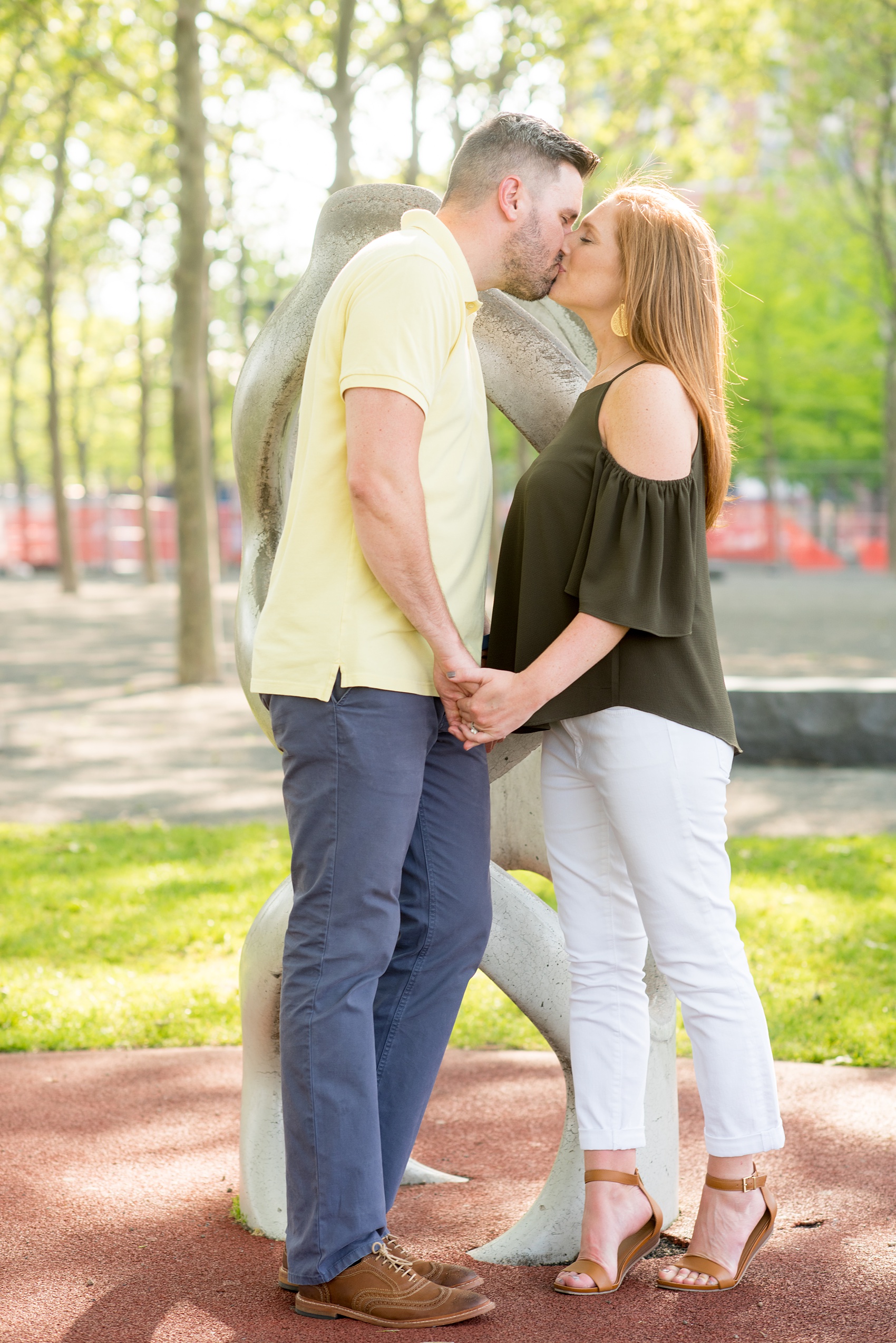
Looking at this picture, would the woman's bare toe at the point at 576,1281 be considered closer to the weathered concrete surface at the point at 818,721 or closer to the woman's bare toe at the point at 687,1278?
the woman's bare toe at the point at 687,1278

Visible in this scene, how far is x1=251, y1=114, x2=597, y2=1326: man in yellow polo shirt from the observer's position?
2375 millimetres

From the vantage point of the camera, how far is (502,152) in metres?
2.64

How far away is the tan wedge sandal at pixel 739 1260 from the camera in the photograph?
8.73ft

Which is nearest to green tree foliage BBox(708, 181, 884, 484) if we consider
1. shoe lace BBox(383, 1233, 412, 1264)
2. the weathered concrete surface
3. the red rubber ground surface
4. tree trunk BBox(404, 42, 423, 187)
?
tree trunk BBox(404, 42, 423, 187)

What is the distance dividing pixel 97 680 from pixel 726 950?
1218 cm

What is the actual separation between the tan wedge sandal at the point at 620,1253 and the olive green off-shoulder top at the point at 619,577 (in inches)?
36.3

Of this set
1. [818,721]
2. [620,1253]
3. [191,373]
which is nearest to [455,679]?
[620,1253]

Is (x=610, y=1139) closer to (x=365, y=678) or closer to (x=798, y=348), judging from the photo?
(x=365, y=678)

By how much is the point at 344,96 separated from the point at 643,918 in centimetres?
1110

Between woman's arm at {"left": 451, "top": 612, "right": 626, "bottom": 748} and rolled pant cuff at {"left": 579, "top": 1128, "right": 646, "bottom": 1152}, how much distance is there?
2.88 feet

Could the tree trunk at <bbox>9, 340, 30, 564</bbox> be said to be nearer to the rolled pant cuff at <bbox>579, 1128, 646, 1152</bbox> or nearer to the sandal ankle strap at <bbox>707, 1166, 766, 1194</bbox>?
the rolled pant cuff at <bbox>579, 1128, 646, 1152</bbox>

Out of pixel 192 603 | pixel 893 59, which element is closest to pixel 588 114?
pixel 893 59

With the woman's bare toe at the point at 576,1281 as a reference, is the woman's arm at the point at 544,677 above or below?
above

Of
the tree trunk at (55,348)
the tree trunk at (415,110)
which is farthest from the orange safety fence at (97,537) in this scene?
the tree trunk at (415,110)
